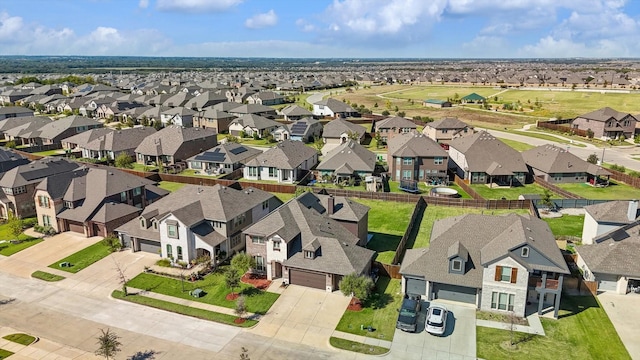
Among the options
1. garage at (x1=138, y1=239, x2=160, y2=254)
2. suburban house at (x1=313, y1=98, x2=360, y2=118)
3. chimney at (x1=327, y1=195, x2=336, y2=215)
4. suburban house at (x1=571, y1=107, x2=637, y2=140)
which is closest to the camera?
garage at (x1=138, y1=239, x2=160, y2=254)

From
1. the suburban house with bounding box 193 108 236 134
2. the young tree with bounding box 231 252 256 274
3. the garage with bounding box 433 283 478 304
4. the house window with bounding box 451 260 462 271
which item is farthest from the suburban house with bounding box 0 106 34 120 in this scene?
the house window with bounding box 451 260 462 271

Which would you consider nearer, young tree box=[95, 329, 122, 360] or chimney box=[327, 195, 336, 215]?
young tree box=[95, 329, 122, 360]

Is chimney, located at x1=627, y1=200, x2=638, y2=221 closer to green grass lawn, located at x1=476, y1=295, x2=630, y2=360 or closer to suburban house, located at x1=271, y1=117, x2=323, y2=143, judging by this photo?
green grass lawn, located at x1=476, y1=295, x2=630, y2=360

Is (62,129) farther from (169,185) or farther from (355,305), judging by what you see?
(355,305)

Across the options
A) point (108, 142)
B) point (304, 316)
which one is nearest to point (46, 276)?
point (304, 316)

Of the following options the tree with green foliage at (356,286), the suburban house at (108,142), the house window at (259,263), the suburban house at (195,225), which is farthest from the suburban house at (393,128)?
the tree with green foliage at (356,286)

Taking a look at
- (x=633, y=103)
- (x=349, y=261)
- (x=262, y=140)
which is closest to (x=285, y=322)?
(x=349, y=261)
